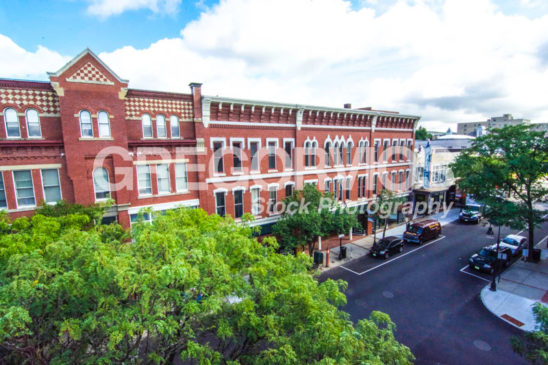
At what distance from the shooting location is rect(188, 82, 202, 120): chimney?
1859 cm

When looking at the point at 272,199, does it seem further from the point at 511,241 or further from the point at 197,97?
the point at 511,241

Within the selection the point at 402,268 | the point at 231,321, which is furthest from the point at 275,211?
the point at 231,321

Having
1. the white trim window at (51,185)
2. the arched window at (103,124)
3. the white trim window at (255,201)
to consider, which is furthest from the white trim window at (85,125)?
the white trim window at (255,201)

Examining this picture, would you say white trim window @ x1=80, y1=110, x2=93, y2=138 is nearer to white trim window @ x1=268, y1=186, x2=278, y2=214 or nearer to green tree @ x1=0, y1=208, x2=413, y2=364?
green tree @ x1=0, y1=208, x2=413, y2=364


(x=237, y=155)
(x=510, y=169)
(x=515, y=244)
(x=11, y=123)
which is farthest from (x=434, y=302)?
(x=11, y=123)

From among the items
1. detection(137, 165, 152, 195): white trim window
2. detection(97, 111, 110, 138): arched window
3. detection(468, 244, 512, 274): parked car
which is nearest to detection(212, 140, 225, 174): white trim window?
detection(137, 165, 152, 195): white trim window

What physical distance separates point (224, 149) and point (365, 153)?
16.3 meters

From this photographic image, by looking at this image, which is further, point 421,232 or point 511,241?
point 421,232

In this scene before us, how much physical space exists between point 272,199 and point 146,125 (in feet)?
36.4

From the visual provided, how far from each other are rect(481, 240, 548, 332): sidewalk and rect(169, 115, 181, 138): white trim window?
22.1 meters

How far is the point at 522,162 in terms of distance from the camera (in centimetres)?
1966

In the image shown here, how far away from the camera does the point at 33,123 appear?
1480 centimetres

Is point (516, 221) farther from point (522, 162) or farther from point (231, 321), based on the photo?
point (231, 321)

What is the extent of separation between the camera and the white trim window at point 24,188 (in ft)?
48.4
